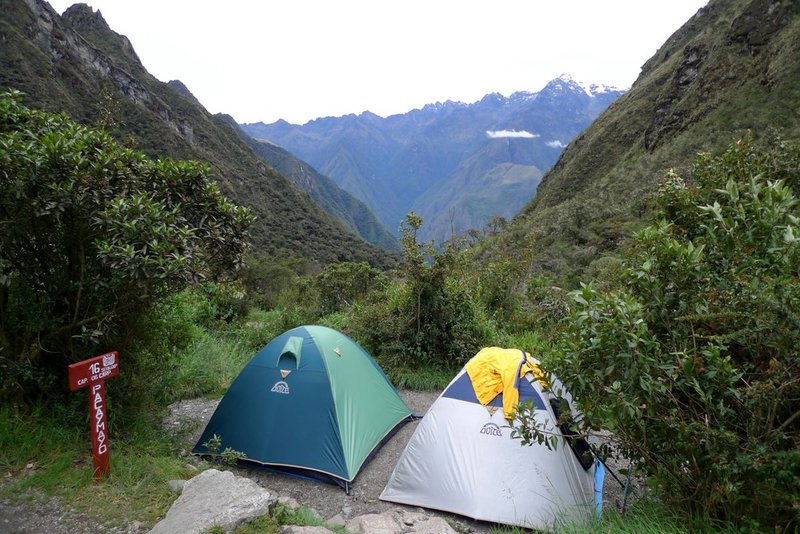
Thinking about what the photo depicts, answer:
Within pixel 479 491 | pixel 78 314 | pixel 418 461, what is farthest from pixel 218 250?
pixel 479 491

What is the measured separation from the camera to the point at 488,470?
4.65 metres

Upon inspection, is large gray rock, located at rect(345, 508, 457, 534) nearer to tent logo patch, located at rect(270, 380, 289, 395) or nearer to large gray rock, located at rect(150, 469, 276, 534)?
large gray rock, located at rect(150, 469, 276, 534)

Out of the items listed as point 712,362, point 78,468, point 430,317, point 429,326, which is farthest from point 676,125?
point 78,468

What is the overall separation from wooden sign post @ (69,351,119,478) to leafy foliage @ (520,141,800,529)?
375 cm

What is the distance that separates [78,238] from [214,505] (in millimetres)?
2777

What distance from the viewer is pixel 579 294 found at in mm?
2889

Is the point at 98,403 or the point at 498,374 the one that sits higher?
the point at 98,403

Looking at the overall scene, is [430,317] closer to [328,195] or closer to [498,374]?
[498,374]

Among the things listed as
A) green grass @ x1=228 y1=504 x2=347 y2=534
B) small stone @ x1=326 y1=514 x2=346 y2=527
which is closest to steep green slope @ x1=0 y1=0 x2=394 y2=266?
small stone @ x1=326 y1=514 x2=346 y2=527

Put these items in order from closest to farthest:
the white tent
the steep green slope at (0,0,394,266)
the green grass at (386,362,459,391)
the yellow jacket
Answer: the white tent, the yellow jacket, the green grass at (386,362,459,391), the steep green slope at (0,0,394,266)

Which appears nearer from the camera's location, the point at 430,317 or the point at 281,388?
the point at 281,388

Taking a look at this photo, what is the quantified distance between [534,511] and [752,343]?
2571 mm

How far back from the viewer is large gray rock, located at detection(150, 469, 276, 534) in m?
3.42

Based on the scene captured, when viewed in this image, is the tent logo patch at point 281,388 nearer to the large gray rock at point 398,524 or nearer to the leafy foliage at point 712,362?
the large gray rock at point 398,524
